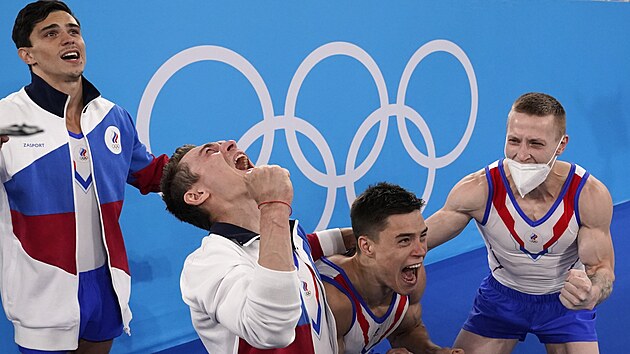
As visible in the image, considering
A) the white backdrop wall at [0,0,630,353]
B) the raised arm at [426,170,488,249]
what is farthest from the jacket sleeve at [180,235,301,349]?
the white backdrop wall at [0,0,630,353]

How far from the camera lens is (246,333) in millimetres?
2354

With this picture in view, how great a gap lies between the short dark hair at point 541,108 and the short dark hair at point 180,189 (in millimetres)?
1630

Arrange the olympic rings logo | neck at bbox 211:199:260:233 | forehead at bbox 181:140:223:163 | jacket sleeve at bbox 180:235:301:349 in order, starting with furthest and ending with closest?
the olympic rings logo, forehead at bbox 181:140:223:163, neck at bbox 211:199:260:233, jacket sleeve at bbox 180:235:301:349

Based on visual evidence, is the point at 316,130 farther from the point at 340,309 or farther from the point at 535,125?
the point at 340,309

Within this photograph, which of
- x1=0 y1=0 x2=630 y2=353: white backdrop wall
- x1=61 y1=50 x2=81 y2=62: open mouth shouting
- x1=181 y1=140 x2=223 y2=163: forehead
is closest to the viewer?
x1=181 y1=140 x2=223 y2=163: forehead

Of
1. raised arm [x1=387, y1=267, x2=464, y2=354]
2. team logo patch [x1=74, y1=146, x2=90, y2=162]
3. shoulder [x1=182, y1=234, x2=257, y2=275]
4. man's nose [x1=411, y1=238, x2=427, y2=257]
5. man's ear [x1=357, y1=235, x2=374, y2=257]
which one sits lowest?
raised arm [x1=387, y1=267, x2=464, y2=354]

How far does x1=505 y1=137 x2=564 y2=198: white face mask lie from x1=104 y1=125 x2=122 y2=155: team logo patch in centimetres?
182

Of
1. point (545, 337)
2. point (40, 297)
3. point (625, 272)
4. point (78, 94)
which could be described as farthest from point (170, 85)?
point (625, 272)

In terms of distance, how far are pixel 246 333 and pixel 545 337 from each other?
7.16 feet

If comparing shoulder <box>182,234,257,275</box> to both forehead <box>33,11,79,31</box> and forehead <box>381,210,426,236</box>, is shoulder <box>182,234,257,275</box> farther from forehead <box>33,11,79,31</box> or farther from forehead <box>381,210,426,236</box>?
forehead <box>33,11,79,31</box>

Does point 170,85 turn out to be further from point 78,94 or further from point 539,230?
point 539,230

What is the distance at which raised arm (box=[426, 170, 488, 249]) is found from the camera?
3.96 metres

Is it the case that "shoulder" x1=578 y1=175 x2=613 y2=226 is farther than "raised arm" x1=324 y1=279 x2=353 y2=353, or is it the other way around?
"shoulder" x1=578 y1=175 x2=613 y2=226

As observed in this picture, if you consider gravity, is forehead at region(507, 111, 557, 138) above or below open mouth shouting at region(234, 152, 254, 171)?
above
